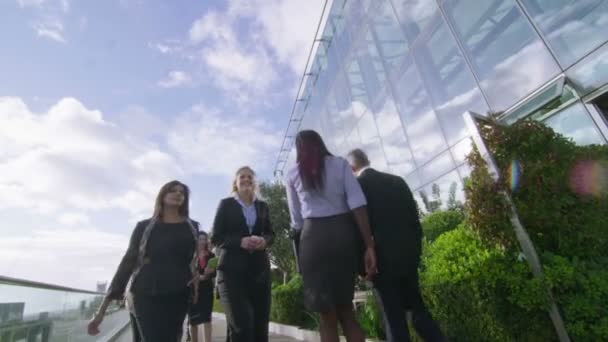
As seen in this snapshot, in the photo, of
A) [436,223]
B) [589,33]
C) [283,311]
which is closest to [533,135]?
[436,223]

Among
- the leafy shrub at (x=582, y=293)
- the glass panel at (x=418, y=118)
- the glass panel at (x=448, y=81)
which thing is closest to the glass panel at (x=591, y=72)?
the glass panel at (x=448, y=81)

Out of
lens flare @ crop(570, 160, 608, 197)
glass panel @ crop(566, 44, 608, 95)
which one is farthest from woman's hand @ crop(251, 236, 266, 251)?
glass panel @ crop(566, 44, 608, 95)

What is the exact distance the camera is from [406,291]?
2.31 meters

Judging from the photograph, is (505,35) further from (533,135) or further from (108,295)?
(108,295)

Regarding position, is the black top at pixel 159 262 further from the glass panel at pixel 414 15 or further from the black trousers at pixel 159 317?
the glass panel at pixel 414 15

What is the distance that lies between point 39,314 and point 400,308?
361cm

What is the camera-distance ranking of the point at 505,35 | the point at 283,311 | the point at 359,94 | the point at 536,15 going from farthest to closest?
the point at 359,94 < the point at 283,311 < the point at 505,35 < the point at 536,15

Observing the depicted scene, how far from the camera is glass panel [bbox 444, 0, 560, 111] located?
557 centimetres

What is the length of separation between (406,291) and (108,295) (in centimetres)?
214

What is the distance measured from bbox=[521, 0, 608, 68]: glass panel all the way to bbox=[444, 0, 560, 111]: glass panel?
0.17 metres

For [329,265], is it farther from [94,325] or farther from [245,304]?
[94,325]

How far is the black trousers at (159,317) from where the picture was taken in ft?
7.36

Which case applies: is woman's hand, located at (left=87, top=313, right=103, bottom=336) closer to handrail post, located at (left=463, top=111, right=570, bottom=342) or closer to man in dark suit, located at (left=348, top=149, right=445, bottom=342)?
man in dark suit, located at (left=348, top=149, right=445, bottom=342)

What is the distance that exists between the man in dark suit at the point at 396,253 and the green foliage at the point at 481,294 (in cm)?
63
